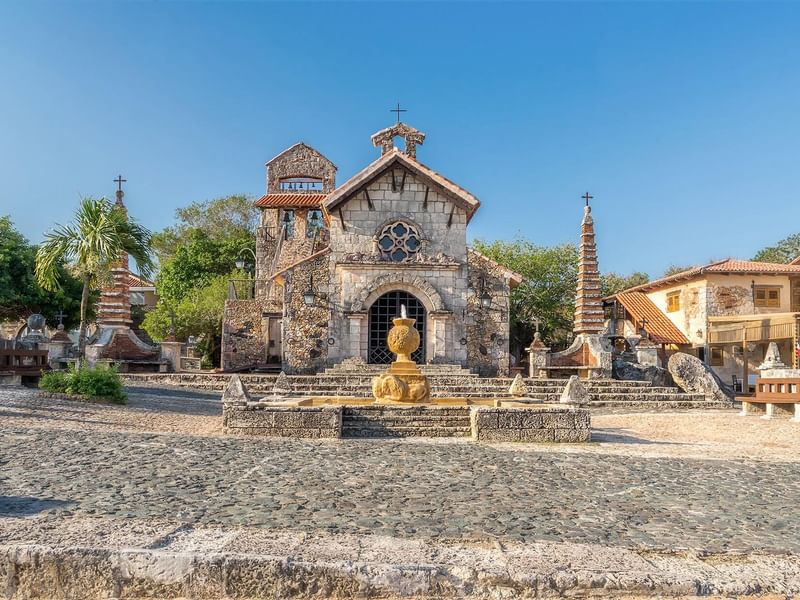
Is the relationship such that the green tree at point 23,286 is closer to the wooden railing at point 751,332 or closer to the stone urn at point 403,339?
the stone urn at point 403,339

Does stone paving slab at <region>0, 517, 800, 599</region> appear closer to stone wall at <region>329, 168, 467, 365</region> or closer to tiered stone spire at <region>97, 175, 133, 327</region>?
stone wall at <region>329, 168, 467, 365</region>

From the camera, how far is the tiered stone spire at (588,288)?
74.0 ft

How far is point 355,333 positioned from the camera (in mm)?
20438

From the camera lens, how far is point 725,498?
6320mm

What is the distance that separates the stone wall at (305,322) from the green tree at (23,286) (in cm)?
1225

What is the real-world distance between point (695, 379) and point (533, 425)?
1124cm

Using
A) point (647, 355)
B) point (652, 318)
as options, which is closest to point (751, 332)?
point (652, 318)

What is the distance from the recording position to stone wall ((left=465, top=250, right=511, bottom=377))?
21172 millimetres

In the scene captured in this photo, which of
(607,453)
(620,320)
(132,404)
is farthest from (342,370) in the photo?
(620,320)

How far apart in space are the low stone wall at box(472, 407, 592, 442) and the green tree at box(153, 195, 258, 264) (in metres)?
42.2

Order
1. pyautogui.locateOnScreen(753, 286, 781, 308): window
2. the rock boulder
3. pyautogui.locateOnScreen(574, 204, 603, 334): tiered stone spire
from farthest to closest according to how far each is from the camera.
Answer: pyautogui.locateOnScreen(753, 286, 781, 308): window < pyautogui.locateOnScreen(574, 204, 603, 334): tiered stone spire < the rock boulder

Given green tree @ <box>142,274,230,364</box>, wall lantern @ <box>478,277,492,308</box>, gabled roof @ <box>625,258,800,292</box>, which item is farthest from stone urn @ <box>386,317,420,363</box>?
green tree @ <box>142,274,230,364</box>

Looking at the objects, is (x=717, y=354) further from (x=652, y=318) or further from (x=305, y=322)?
(x=305, y=322)

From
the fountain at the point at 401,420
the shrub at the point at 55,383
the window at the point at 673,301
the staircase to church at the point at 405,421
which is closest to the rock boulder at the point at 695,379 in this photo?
the fountain at the point at 401,420
